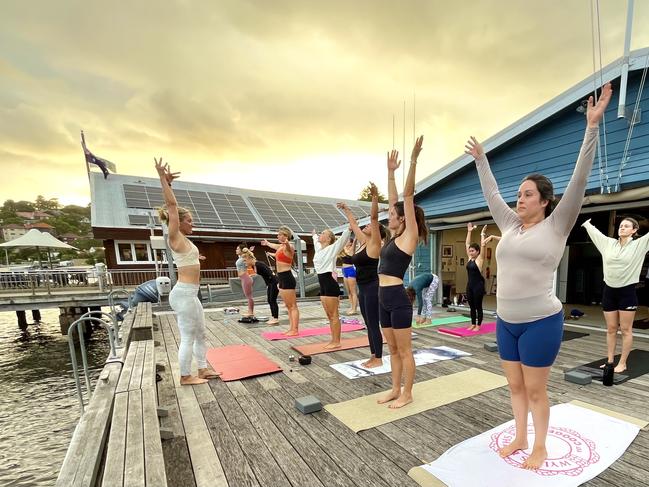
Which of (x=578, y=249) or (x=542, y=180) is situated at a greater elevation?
(x=542, y=180)

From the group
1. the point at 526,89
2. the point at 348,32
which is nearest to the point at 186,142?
the point at 348,32

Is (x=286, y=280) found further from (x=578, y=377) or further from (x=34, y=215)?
(x=34, y=215)

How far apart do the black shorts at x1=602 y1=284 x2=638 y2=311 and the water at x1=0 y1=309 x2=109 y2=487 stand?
754cm

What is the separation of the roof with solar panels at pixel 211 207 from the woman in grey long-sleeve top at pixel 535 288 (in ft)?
45.8

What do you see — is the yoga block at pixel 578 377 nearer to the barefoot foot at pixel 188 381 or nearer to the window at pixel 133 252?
the barefoot foot at pixel 188 381

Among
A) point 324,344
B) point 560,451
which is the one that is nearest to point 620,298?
point 560,451

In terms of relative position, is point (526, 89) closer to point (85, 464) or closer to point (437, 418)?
point (437, 418)

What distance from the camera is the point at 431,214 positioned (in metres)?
8.52

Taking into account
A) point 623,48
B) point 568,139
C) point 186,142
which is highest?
point 186,142

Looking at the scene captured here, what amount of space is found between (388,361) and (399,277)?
1868 mm

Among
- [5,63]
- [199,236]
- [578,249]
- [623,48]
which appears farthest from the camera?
[199,236]

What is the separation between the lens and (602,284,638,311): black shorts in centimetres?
327

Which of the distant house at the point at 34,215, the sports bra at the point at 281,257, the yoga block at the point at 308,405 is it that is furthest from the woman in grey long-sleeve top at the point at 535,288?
the distant house at the point at 34,215

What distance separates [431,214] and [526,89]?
141 inches
